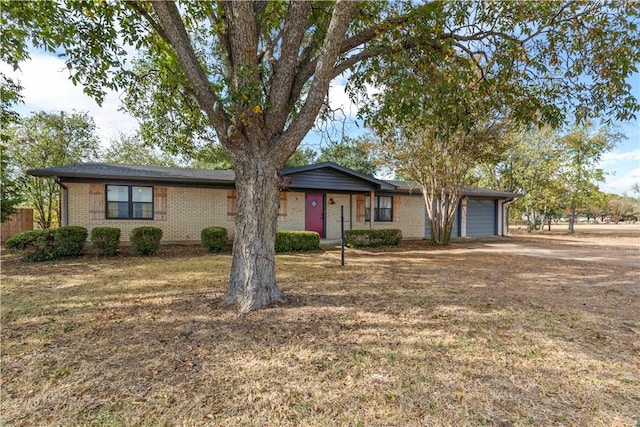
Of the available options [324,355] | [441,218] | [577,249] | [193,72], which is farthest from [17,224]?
[577,249]

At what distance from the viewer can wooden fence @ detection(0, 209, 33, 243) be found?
1221 cm

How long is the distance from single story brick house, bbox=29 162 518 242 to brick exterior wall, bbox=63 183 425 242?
3 centimetres

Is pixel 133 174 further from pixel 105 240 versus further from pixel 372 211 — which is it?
pixel 372 211

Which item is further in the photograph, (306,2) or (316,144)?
(316,144)

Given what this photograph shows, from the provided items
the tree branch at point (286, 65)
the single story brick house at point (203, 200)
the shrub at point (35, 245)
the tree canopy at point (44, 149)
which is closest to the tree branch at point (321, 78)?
the tree branch at point (286, 65)

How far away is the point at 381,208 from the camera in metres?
14.9

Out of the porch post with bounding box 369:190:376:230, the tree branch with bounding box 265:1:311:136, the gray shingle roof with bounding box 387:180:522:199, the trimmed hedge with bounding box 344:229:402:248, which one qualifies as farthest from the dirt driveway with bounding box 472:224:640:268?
the tree branch with bounding box 265:1:311:136

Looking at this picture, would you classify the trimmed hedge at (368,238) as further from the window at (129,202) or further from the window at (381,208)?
the window at (129,202)

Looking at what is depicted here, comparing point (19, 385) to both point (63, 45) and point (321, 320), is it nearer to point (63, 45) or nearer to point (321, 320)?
point (321, 320)

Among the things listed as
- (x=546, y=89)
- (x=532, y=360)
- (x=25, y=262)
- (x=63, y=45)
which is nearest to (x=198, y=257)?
(x=25, y=262)

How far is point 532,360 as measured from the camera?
2850 millimetres

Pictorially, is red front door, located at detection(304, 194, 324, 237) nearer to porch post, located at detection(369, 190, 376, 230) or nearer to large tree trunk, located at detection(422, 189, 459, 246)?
porch post, located at detection(369, 190, 376, 230)

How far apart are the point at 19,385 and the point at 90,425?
0.98 meters

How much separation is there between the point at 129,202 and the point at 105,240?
2.44 meters
